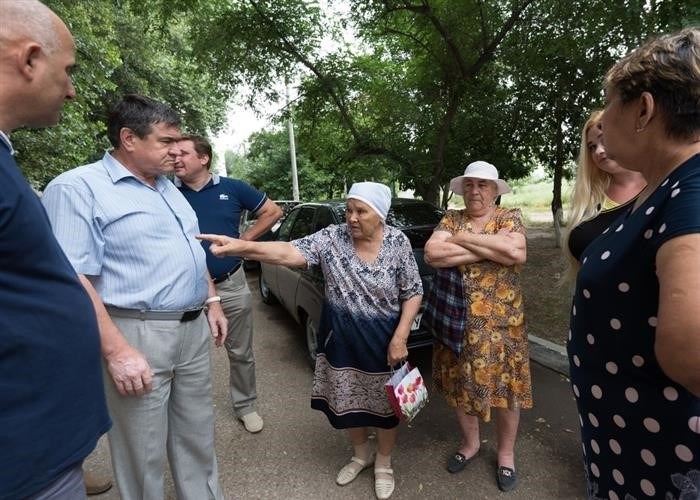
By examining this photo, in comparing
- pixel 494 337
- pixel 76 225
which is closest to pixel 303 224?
pixel 494 337

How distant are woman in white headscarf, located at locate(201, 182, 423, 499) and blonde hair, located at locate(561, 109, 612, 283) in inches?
33.7

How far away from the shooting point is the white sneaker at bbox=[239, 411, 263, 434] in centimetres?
318

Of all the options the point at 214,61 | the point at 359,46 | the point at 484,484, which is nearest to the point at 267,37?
the point at 214,61

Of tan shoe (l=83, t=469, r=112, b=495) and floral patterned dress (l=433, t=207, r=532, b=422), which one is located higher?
floral patterned dress (l=433, t=207, r=532, b=422)

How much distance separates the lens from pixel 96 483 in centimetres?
259

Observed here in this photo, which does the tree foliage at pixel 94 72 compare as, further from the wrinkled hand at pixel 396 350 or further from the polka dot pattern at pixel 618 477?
the polka dot pattern at pixel 618 477

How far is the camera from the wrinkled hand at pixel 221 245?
1.88m

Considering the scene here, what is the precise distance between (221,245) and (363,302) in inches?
33.9

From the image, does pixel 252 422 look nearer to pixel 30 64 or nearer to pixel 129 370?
pixel 129 370

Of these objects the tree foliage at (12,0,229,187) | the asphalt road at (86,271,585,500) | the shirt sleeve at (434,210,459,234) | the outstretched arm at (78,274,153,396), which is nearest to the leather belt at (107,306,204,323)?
the outstretched arm at (78,274,153,396)

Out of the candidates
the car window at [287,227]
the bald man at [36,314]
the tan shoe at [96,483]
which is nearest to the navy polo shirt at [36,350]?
the bald man at [36,314]

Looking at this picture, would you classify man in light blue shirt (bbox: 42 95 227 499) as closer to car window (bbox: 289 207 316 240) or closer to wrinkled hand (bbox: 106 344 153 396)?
wrinkled hand (bbox: 106 344 153 396)

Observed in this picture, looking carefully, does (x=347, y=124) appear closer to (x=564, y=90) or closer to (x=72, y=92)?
(x=564, y=90)

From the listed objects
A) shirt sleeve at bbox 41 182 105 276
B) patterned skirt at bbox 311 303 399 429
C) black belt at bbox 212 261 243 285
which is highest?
shirt sleeve at bbox 41 182 105 276
